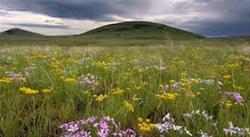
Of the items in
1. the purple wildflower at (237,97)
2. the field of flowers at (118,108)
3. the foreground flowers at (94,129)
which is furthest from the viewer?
the purple wildflower at (237,97)

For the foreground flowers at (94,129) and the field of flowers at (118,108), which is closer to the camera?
the foreground flowers at (94,129)

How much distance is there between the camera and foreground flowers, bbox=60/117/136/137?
3.49m

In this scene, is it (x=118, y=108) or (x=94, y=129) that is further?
(x=118, y=108)

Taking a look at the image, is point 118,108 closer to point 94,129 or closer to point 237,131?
point 94,129

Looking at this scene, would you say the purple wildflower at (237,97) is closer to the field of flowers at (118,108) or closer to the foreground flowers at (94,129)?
the field of flowers at (118,108)

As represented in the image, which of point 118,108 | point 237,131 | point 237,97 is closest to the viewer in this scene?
point 237,131

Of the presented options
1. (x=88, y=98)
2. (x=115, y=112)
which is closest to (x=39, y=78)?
(x=88, y=98)

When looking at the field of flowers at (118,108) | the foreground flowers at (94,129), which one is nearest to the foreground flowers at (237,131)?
the field of flowers at (118,108)

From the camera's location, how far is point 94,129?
3.69m

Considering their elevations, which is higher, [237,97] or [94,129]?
[237,97]

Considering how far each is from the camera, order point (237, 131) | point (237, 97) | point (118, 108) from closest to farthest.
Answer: point (237, 131) < point (118, 108) < point (237, 97)

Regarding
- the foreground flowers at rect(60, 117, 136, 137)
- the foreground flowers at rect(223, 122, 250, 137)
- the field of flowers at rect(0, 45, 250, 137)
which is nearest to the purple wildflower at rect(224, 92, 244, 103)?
the field of flowers at rect(0, 45, 250, 137)

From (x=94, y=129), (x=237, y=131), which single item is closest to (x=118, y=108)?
(x=94, y=129)

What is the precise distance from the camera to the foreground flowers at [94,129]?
11.4 ft
